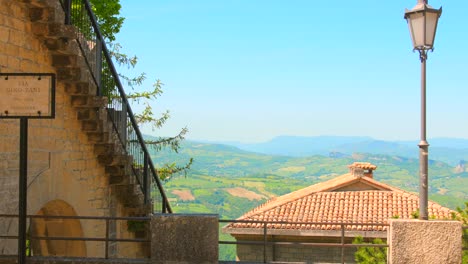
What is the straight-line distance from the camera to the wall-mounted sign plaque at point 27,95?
6.79 m

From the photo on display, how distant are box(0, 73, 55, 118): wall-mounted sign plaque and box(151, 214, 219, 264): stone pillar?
2253 mm

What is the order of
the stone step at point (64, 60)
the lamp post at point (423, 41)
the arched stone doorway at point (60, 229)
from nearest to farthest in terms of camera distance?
the lamp post at point (423, 41), the stone step at point (64, 60), the arched stone doorway at point (60, 229)

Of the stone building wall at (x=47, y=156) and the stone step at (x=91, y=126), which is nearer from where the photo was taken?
the stone building wall at (x=47, y=156)

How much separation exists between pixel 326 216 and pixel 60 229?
15.9 m

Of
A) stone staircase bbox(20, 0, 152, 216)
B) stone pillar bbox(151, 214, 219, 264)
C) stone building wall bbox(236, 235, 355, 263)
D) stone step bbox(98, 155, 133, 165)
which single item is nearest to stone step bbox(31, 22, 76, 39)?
stone staircase bbox(20, 0, 152, 216)

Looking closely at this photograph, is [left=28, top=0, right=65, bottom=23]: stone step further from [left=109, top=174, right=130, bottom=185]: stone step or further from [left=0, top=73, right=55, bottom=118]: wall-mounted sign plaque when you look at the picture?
[left=109, top=174, right=130, bottom=185]: stone step

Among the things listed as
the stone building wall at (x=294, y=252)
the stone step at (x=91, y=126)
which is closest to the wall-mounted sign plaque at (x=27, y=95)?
the stone step at (x=91, y=126)

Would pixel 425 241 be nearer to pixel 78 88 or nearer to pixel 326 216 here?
pixel 78 88

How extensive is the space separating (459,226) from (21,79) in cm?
549

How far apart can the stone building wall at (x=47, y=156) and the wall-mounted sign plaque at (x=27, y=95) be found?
2.13 metres

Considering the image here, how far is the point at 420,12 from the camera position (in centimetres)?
803

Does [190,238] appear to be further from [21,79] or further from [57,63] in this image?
[57,63]

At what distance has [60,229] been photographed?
11820 millimetres

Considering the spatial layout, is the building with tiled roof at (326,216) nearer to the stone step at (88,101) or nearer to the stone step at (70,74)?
the stone step at (88,101)
